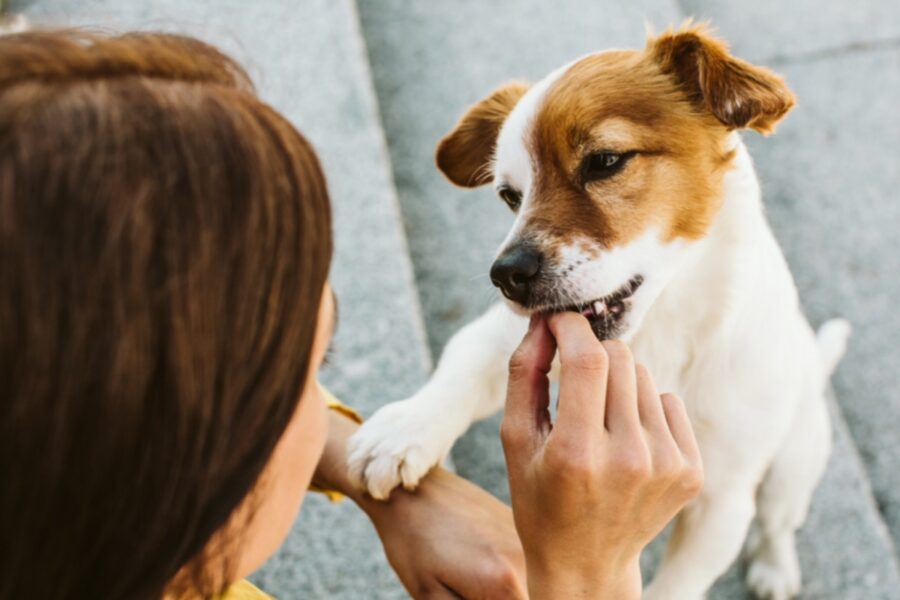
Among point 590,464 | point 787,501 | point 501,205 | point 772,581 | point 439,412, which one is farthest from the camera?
point 501,205

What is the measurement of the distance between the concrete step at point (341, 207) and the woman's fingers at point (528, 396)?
813mm

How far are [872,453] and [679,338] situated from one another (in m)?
1.25

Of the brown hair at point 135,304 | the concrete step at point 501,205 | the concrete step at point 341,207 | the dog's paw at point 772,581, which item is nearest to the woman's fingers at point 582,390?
the brown hair at point 135,304

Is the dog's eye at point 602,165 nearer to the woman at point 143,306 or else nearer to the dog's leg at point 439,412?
the dog's leg at point 439,412

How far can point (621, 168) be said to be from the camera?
1.43 metres

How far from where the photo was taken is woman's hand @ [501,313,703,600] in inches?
40.7

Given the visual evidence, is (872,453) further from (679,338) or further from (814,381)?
(679,338)

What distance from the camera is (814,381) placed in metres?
1.89

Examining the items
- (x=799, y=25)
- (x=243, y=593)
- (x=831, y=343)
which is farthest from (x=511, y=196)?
(x=799, y=25)

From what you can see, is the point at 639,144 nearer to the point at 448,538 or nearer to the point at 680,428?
the point at 680,428

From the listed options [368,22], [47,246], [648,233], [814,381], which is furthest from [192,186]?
[368,22]

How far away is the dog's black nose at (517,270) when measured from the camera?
4.51ft

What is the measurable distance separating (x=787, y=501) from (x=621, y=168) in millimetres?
993

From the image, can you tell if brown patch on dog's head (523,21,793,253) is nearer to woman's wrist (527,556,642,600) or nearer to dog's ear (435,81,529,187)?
dog's ear (435,81,529,187)
